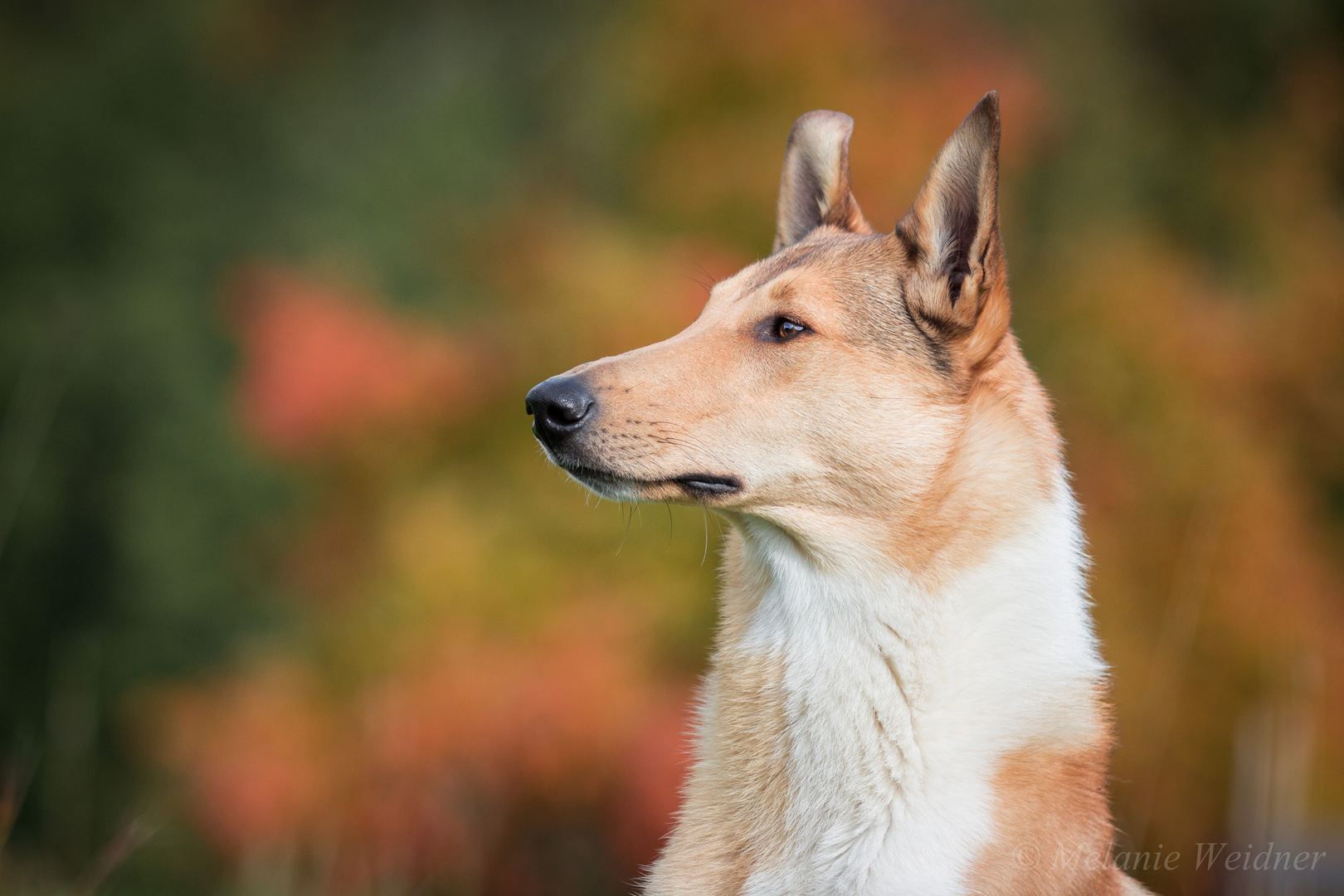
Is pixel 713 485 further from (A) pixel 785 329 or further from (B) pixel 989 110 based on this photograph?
(B) pixel 989 110

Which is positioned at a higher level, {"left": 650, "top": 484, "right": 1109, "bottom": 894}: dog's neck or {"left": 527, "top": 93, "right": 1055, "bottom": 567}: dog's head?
{"left": 527, "top": 93, "right": 1055, "bottom": 567}: dog's head

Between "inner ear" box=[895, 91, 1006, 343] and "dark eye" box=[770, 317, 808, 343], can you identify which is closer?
"inner ear" box=[895, 91, 1006, 343]

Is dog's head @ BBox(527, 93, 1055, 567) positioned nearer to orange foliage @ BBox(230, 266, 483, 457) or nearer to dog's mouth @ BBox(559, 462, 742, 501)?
dog's mouth @ BBox(559, 462, 742, 501)

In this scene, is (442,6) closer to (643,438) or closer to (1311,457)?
(1311,457)

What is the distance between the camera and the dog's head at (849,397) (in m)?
2.74

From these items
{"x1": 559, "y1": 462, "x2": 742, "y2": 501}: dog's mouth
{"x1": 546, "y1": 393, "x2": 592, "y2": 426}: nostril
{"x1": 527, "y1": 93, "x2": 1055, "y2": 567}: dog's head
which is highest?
{"x1": 527, "y1": 93, "x2": 1055, "y2": 567}: dog's head

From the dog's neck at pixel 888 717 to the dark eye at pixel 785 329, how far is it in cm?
58

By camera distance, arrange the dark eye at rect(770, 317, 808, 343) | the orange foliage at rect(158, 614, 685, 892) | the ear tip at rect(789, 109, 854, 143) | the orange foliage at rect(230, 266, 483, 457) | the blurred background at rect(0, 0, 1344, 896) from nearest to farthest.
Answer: the dark eye at rect(770, 317, 808, 343), the ear tip at rect(789, 109, 854, 143), the orange foliage at rect(158, 614, 685, 892), the blurred background at rect(0, 0, 1344, 896), the orange foliage at rect(230, 266, 483, 457)

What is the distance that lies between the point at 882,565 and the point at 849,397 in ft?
1.54

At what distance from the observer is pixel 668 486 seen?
2.78 m

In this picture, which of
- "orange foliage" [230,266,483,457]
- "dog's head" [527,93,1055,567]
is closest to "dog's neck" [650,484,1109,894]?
"dog's head" [527,93,1055,567]

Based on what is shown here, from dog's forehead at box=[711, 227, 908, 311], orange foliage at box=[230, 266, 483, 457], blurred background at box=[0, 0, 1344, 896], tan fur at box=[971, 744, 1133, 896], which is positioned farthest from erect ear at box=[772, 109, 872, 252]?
orange foliage at box=[230, 266, 483, 457]

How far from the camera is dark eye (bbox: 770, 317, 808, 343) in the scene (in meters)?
2.98

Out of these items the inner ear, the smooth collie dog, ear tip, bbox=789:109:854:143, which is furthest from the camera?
ear tip, bbox=789:109:854:143
